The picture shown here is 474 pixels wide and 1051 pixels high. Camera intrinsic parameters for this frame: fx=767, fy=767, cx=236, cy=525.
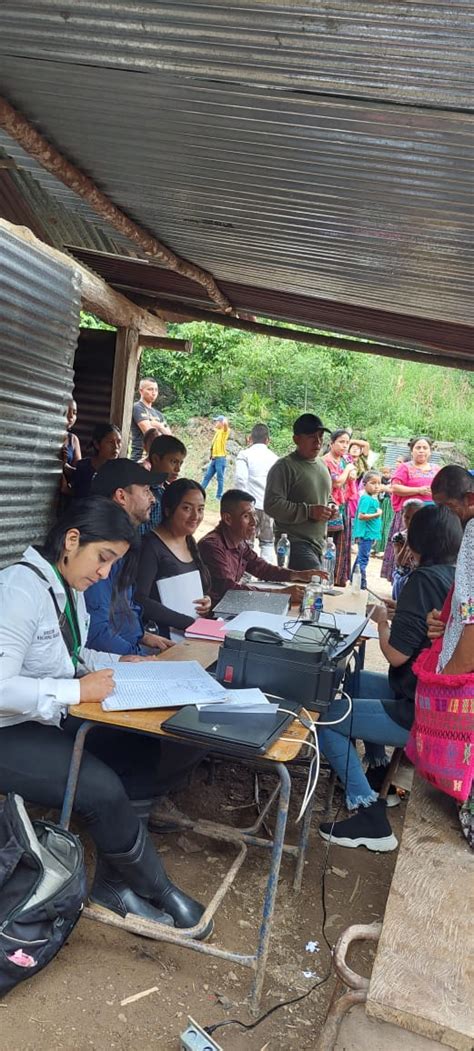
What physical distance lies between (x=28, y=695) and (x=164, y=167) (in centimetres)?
205

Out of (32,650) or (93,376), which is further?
(93,376)

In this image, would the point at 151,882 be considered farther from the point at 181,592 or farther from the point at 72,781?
the point at 181,592

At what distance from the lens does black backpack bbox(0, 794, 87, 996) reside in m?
1.98

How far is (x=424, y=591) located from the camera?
3.13 meters

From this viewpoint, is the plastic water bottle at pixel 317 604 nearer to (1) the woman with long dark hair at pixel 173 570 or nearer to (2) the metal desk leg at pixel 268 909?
(1) the woman with long dark hair at pixel 173 570

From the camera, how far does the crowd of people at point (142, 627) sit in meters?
2.25

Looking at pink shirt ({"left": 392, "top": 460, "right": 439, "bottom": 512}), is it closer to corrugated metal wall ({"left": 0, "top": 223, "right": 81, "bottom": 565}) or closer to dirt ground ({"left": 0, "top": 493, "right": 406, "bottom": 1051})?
corrugated metal wall ({"left": 0, "top": 223, "right": 81, "bottom": 565})

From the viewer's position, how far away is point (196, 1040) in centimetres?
197

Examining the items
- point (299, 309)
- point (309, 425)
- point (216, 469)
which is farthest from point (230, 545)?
point (216, 469)

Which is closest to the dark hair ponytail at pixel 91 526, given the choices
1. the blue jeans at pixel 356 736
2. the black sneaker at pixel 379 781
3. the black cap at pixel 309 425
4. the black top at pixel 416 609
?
the black top at pixel 416 609

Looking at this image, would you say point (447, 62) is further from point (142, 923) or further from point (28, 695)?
point (142, 923)

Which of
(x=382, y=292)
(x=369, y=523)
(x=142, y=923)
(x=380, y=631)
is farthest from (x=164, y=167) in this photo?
(x=369, y=523)

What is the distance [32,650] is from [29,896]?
672 mm

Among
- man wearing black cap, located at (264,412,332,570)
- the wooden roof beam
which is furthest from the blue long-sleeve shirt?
the wooden roof beam
